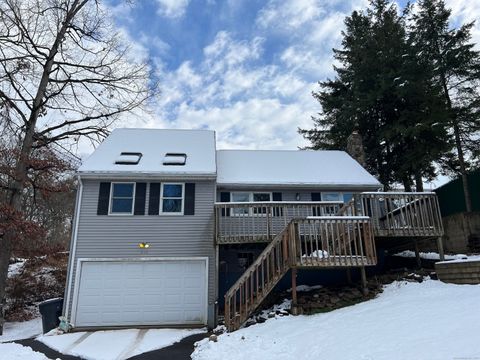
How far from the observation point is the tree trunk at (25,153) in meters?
12.0

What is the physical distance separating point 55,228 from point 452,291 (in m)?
25.2

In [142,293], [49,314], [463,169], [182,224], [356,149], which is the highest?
[356,149]

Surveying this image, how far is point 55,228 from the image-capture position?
2438 centimetres

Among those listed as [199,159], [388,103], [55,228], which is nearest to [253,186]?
[199,159]

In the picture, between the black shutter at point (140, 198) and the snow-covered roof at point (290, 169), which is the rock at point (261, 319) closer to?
the snow-covered roof at point (290, 169)

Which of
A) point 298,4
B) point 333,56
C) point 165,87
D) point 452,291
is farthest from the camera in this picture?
point 333,56

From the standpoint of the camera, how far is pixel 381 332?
5527 mm

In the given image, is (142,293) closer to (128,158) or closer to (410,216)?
(128,158)

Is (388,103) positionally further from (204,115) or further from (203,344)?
(203,344)

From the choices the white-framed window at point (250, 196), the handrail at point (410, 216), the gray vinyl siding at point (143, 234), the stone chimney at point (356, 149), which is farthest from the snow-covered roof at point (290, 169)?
the handrail at point (410, 216)

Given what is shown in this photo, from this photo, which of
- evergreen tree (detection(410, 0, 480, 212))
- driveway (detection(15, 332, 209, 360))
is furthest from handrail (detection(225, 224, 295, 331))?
evergreen tree (detection(410, 0, 480, 212))

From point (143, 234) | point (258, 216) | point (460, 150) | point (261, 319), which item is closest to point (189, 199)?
point (143, 234)

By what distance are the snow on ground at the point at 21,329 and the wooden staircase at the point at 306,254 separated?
27.1 ft

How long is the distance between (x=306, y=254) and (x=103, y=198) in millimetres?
7109
